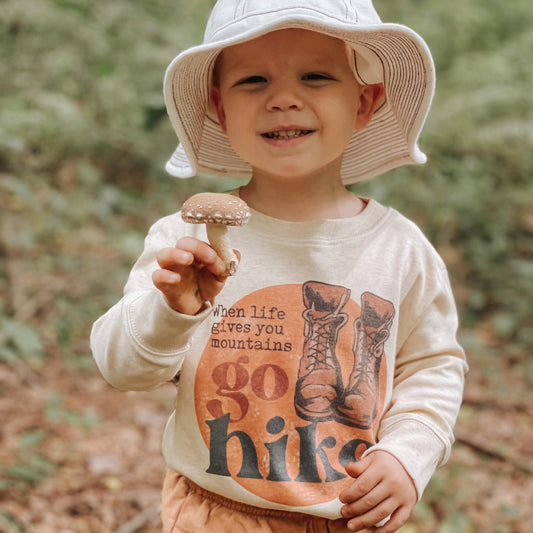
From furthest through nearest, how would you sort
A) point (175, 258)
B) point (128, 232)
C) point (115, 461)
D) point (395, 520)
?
point (128, 232)
point (115, 461)
point (395, 520)
point (175, 258)

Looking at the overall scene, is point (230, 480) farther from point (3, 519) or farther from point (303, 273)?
point (3, 519)

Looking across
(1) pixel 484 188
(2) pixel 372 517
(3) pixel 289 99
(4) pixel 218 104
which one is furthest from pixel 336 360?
(1) pixel 484 188

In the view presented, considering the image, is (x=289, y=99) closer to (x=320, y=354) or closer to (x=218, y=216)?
(x=218, y=216)

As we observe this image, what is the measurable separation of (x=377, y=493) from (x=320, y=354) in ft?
1.07

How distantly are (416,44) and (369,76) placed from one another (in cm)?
14

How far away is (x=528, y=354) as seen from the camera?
14.3ft

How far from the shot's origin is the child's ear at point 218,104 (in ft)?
5.11

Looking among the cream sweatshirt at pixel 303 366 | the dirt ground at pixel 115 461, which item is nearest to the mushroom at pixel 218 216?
the cream sweatshirt at pixel 303 366

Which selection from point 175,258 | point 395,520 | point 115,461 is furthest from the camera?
point 115,461

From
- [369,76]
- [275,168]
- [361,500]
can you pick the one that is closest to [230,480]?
[361,500]

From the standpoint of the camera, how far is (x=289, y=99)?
1.31 meters

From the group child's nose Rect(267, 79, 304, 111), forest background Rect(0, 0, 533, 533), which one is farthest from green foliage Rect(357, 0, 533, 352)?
child's nose Rect(267, 79, 304, 111)

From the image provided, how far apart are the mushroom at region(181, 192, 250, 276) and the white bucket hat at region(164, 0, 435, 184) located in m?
0.37

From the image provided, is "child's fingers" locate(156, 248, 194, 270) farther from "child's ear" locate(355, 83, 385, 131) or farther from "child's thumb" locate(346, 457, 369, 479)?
"child's ear" locate(355, 83, 385, 131)
